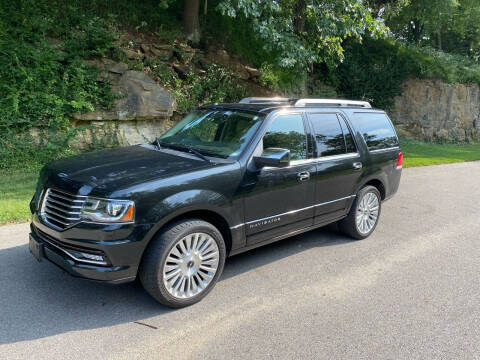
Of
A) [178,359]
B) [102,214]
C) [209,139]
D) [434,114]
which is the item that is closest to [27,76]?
[209,139]

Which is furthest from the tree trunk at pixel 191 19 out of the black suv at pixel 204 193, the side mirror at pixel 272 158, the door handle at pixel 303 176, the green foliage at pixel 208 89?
the side mirror at pixel 272 158

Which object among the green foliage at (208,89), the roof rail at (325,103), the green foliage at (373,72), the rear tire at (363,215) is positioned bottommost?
the rear tire at (363,215)

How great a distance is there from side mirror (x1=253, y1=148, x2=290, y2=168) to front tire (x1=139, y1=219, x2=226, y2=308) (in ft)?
2.72

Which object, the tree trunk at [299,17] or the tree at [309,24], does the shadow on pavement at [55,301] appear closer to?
the tree at [309,24]

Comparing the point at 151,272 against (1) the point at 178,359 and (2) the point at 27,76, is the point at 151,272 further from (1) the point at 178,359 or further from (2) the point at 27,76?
(2) the point at 27,76

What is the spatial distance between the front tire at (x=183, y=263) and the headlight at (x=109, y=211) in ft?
1.23

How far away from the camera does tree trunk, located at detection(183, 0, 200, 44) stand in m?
12.5

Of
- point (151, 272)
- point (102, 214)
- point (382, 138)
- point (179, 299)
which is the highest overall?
point (382, 138)

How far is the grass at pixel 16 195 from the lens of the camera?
18.6 feet

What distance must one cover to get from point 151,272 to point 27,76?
782 cm

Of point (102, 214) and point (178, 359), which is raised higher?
point (102, 214)

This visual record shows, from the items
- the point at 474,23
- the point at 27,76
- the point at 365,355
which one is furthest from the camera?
the point at 474,23

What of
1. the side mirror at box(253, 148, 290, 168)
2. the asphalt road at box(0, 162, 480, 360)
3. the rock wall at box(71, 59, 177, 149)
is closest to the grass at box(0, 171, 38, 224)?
the asphalt road at box(0, 162, 480, 360)

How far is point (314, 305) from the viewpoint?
371 cm
